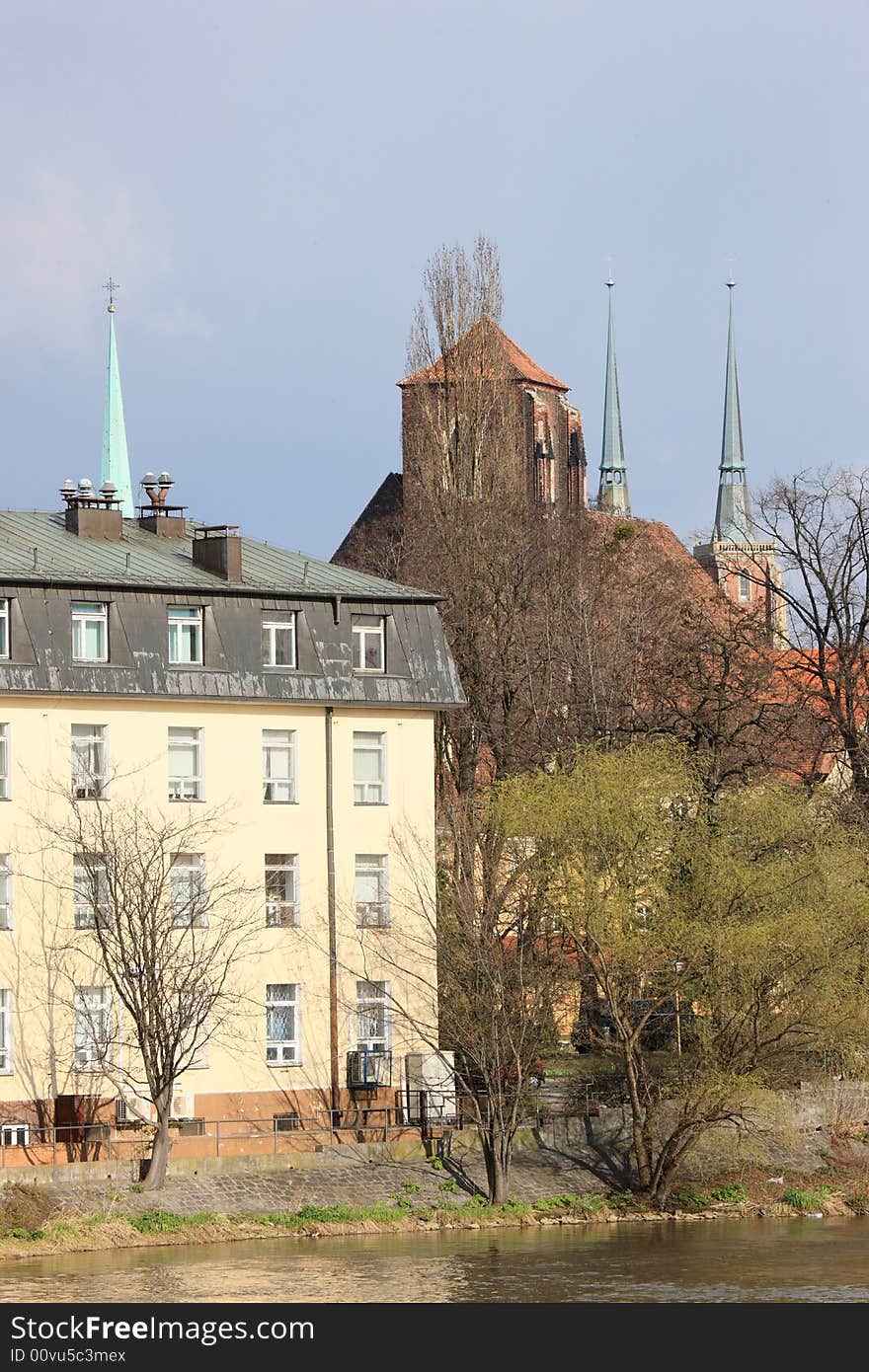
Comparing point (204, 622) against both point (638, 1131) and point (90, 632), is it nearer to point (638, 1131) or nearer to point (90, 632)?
point (90, 632)

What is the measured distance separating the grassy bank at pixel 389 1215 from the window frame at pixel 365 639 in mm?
11296

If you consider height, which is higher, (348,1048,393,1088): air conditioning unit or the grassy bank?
(348,1048,393,1088): air conditioning unit

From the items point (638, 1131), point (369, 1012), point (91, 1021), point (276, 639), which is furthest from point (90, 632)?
point (638, 1131)

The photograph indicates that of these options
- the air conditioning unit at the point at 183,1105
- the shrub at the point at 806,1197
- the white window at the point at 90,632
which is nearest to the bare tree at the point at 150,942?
the air conditioning unit at the point at 183,1105

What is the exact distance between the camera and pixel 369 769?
5334 centimetres

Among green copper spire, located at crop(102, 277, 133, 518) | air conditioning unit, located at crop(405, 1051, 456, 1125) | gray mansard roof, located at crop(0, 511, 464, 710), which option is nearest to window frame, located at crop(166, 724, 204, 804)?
gray mansard roof, located at crop(0, 511, 464, 710)

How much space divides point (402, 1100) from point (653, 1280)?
12.9 metres

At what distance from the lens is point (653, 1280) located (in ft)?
132

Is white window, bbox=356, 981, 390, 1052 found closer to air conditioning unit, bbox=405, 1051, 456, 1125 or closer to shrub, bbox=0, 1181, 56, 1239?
air conditioning unit, bbox=405, 1051, 456, 1125

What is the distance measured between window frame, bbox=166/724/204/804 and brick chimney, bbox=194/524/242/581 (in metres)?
3.68

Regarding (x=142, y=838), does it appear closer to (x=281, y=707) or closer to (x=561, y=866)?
(x=281, y=707)

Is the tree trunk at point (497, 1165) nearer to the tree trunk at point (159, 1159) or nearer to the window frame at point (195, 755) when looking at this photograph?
the tree trunk at point (159, 1159)

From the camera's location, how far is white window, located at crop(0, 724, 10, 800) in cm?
4884
